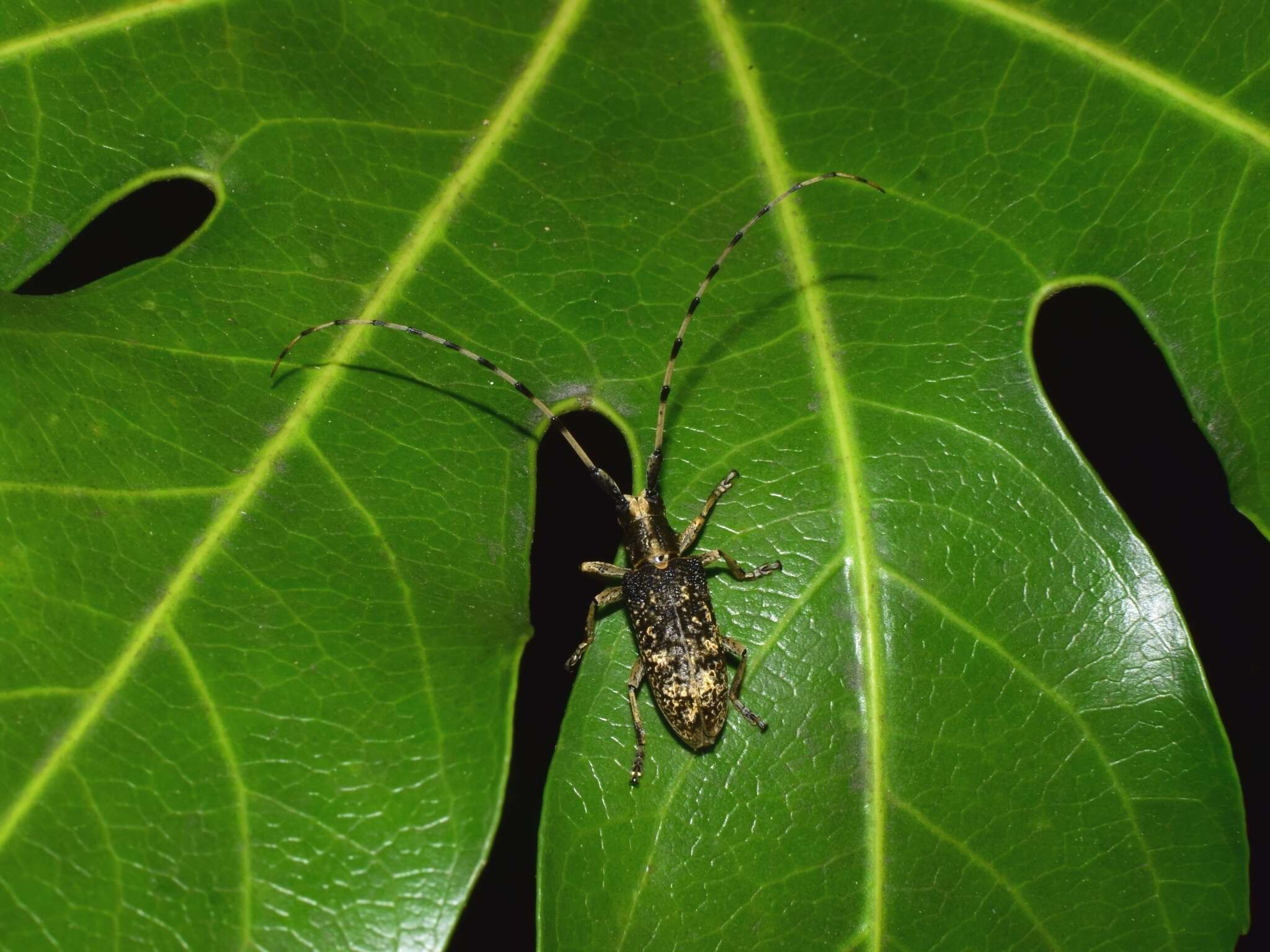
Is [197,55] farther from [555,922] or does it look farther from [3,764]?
[555,922]

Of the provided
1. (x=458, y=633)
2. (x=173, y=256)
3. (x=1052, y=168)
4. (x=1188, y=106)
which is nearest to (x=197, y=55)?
(x=173, y=256)

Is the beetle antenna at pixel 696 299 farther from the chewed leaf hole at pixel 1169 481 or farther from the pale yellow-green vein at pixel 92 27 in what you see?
the pale yellow-green vein at pixel 92 27

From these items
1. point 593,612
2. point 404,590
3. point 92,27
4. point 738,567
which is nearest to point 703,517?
point 738,567

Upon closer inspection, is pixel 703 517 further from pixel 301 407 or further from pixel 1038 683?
pixel 301 407

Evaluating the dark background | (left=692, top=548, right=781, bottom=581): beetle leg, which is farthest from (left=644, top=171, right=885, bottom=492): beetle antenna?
the dark background

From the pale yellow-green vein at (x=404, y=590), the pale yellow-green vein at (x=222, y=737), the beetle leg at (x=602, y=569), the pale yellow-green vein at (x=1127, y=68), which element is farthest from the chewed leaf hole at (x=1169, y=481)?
the pale yellow-green vein at (x=222, y=737)

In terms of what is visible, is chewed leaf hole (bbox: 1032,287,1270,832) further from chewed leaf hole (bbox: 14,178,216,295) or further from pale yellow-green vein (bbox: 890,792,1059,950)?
chewed leaf hole (bbox: 14,178,216,295)

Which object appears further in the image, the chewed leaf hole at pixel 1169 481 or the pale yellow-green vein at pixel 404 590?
the chewed leaf hole at pixel 1169 481
